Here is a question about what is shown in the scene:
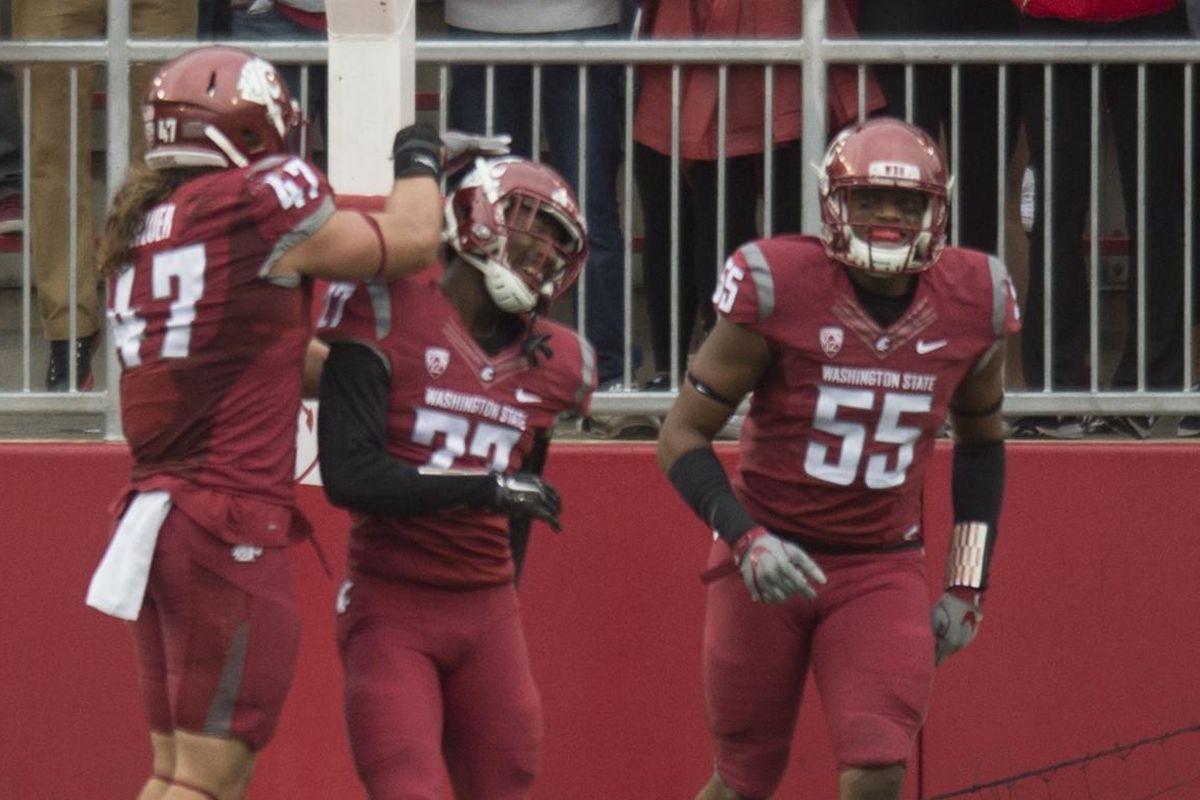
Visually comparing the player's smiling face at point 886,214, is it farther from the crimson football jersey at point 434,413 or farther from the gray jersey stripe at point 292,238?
the gray jersey stripe at point 292,238

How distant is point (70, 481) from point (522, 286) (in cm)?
219

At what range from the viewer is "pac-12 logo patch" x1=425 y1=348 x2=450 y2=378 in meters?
5.74

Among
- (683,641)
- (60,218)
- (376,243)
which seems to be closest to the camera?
(376,243)

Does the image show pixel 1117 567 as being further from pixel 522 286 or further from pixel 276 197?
pixel 276 197

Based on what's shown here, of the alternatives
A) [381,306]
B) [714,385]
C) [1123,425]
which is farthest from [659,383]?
[381,306]

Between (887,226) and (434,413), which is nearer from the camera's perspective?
(434,413)

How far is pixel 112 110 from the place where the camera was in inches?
295

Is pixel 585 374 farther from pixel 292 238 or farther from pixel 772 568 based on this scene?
pixel 292 238

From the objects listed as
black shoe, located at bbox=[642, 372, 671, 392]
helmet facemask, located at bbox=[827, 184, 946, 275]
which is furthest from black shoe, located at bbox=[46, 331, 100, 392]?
helmet facemask, located at bbox=[827, 184, 946, 275]

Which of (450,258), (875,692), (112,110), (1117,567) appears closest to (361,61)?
(450,258)

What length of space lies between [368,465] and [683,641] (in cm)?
224

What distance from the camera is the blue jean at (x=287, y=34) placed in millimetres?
7965

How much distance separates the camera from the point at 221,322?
217 inches

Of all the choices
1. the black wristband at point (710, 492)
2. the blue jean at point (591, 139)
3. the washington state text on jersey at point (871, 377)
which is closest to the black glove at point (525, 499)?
the black wristband at point (710, 492)
